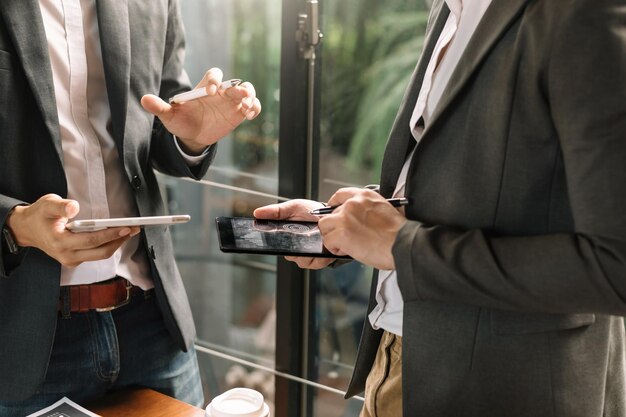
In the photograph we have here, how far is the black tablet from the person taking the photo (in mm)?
1353

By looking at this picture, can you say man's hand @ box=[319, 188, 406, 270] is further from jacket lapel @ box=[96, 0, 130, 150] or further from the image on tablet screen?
jacket lapel @ box=[96, 0, 130, 150]

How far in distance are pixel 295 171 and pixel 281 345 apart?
593 mm

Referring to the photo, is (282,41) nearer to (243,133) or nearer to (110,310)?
(243,133)

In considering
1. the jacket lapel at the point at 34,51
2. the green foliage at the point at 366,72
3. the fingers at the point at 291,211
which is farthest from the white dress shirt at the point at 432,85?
the green foliage at the point at 366,72

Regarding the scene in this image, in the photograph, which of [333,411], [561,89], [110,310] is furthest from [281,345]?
[561,89]

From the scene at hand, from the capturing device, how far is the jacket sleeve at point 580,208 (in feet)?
3.36

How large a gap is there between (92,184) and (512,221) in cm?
93

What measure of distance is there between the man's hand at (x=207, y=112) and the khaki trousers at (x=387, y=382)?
0.60m

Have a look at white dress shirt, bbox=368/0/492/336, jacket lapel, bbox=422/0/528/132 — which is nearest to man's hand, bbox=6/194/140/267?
white dress shirt, bbox=368/0/492/336

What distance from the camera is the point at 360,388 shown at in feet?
5.05

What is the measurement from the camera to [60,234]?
142 cm

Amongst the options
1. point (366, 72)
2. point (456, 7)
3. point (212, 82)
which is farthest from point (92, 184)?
point (366, 72)

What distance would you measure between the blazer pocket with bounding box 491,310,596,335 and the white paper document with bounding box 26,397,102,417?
869 millimetres

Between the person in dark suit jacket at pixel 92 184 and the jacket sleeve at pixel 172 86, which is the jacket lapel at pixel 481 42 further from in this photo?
the jacket sleeve at pixel 172 86
